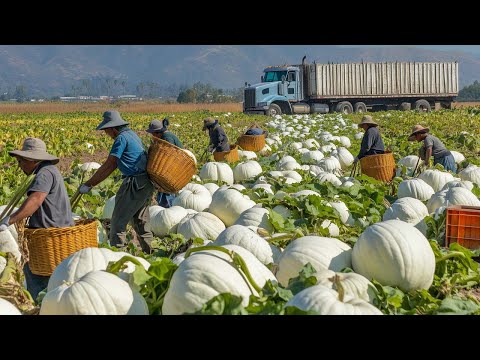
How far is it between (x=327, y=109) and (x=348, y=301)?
144ft

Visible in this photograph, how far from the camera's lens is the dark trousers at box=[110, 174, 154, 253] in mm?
7332

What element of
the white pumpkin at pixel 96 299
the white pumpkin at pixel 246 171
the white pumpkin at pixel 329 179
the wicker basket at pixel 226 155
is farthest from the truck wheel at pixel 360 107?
the white pumpkin at pixel 96 299

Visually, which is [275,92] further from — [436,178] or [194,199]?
[194,199]

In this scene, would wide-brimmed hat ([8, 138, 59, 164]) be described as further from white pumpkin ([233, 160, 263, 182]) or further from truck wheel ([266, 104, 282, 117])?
truck wheel ([266, 104, 282, 117])

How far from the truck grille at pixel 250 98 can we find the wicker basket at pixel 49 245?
37.5 metres

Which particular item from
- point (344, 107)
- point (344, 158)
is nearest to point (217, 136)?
point (344, 158)

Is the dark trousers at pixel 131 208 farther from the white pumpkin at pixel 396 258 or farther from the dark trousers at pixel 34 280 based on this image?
the white pumpkin at pixel 396 258

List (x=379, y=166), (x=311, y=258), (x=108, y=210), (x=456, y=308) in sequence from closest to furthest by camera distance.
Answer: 1. (x=456, y=308)
2. (x=311, y=258)
3. (x=108, y=210)
4. (x=379, y=166)

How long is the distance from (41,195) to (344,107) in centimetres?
4289

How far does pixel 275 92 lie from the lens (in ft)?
142

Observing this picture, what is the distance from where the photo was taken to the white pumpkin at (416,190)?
29.0 ft

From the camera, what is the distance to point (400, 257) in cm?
425
